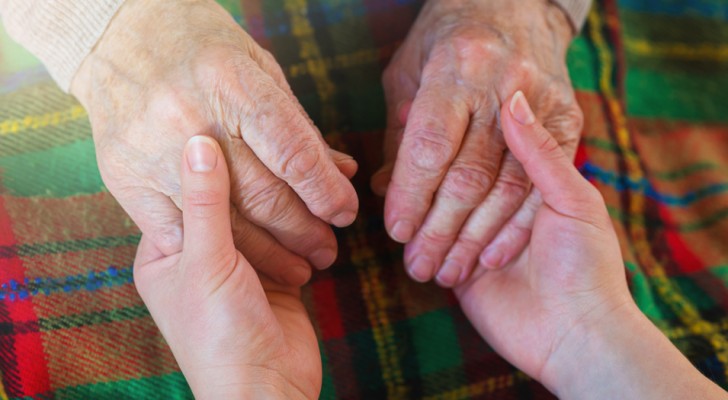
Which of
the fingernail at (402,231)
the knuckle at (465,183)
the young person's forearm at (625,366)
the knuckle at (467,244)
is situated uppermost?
the knuckle at (465,183)

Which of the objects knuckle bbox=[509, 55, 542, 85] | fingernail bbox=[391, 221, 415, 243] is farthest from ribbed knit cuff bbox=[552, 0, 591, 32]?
fingernail bbox=[391, 221, 415, 243]

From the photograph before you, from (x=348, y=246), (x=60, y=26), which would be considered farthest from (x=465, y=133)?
(x=60, y=26)

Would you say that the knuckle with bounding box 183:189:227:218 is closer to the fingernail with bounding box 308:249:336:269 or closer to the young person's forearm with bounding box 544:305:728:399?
the fingernail with bounding box 308:249:336:269

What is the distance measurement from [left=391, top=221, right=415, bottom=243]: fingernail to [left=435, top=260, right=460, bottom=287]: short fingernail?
0.09m

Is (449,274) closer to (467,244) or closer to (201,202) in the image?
(467,244)

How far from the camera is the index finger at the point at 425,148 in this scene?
1.07m

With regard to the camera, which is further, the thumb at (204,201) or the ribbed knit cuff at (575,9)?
the ribbed knit cuff at (575,9)

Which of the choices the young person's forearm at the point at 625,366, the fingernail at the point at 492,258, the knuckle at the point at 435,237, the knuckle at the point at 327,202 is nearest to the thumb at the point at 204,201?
the knuckle at the point at 327,202

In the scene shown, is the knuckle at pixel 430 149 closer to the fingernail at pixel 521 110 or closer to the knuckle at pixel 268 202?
the fingernail at pixel 521 110

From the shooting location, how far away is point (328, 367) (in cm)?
113

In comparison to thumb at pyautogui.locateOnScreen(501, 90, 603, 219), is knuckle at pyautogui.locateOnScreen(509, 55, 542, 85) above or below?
above

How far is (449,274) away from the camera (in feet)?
3.90

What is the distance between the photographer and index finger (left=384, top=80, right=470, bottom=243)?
107 cm

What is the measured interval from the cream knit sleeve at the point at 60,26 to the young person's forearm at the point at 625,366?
35.4 inches
